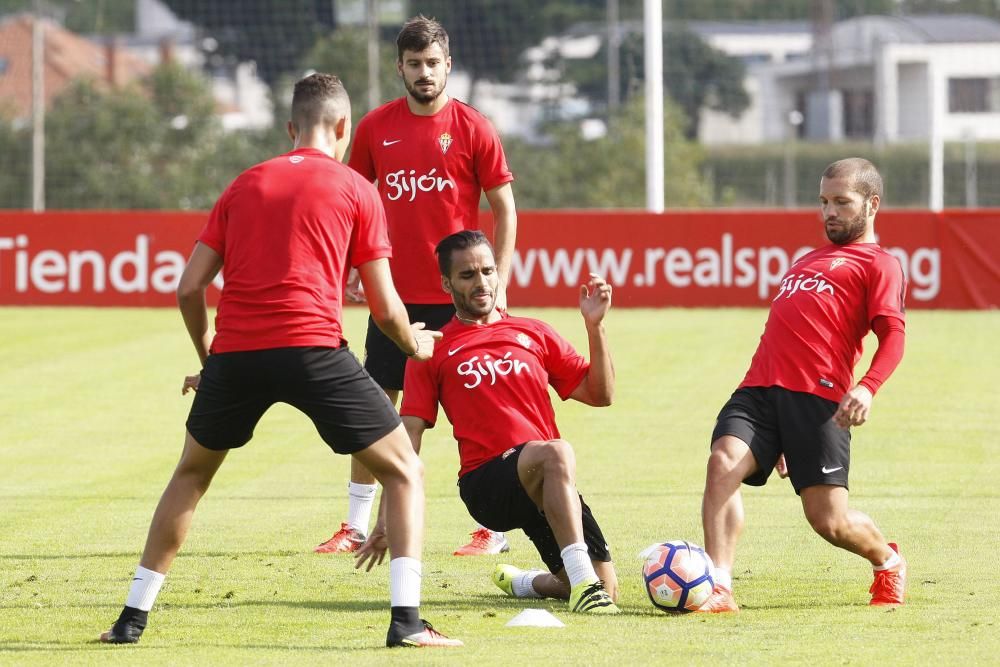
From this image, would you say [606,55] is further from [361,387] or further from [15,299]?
[361,387]

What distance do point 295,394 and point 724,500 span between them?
1.89 metres

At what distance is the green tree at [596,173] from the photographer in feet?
124

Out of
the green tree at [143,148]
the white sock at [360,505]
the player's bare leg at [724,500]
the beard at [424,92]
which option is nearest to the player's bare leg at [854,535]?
the player's bare leg at [724,500]

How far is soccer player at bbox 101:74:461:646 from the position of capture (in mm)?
5988

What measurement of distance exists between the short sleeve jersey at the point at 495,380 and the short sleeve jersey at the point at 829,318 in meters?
0.80

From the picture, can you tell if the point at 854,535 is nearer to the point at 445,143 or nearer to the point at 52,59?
the point at 445,143

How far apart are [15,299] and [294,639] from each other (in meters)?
17.8

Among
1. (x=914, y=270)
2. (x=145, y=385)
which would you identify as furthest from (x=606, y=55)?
(x=145, y=385)

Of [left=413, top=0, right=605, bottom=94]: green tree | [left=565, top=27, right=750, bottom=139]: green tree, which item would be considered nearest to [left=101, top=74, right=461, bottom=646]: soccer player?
[left=565, top=27, right=750, bottom=139]: green tree

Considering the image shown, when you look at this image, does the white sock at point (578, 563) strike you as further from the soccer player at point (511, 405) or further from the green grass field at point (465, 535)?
the green grass field at point (465, 535)

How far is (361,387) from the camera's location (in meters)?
6.08

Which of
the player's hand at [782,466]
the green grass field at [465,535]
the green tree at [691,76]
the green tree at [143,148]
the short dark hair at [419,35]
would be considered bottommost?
the green grass field at [465,535]

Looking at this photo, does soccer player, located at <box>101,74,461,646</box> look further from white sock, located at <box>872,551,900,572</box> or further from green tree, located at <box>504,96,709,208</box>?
green tree, located at <box>504,96,709,208</box>

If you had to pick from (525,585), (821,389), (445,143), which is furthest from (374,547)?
(445,143)
